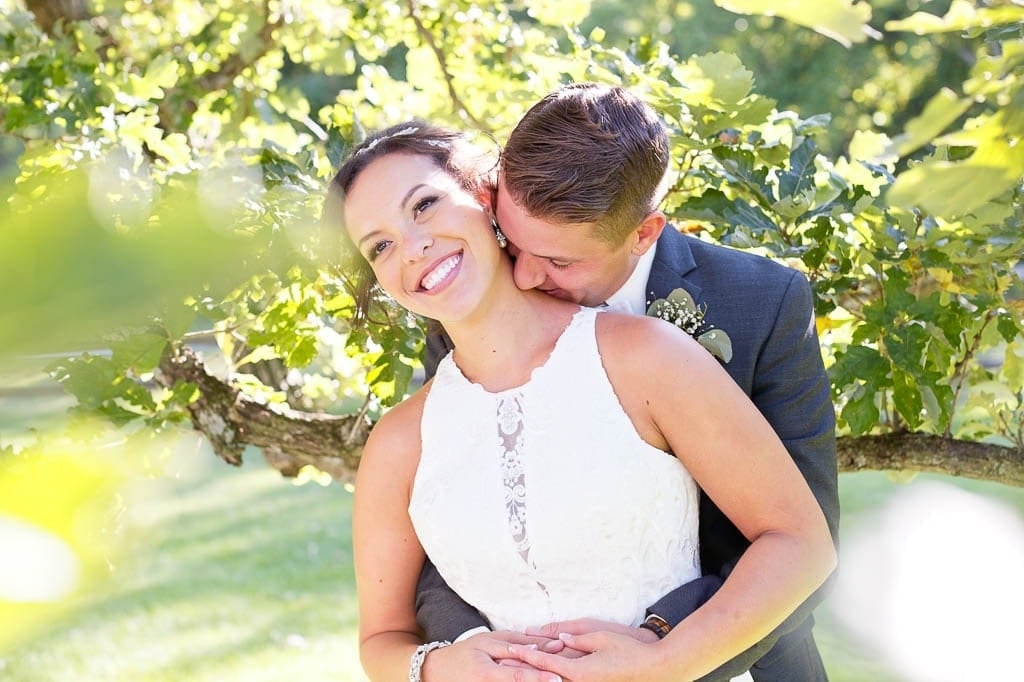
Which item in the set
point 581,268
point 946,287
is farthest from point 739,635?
point 946,287

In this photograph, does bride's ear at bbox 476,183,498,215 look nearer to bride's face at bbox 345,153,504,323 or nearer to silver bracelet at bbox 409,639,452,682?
bride's face at bbox 345,153,504,323

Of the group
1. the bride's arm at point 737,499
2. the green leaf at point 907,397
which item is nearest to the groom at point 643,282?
the bride's arm at point 737,499

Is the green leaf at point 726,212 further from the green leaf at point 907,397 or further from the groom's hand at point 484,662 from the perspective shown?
the groom's hand at point 484,662

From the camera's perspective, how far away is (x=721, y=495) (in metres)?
1.79

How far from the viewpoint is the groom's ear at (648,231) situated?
183cm

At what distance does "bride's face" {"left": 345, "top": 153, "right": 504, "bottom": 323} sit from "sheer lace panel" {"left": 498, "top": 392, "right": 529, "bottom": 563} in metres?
0.23

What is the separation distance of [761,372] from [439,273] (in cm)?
57

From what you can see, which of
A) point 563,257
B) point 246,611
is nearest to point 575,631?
point 563,257

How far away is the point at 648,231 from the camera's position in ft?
6.09

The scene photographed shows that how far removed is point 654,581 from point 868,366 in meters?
0.66

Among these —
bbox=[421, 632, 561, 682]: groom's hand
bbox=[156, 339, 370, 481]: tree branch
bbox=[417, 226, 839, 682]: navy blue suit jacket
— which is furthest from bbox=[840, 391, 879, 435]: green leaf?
bbox=[156, 339, 370, 481]: tree branch

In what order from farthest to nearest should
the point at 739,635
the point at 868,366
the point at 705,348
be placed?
the point at 868,366
the point at 705,348
the point at 739,635

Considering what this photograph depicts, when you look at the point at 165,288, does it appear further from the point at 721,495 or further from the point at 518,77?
the point at 518,77

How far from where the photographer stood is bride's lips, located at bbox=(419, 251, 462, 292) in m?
1.79
